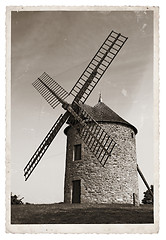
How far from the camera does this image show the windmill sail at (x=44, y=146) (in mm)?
6898

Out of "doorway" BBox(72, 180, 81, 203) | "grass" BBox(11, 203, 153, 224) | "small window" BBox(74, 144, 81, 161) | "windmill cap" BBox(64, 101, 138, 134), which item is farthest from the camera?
"small window" BBox(74, 144, 81, 161)

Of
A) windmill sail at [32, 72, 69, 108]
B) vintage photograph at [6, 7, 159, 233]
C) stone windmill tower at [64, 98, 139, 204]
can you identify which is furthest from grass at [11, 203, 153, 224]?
windmill sail at [32, 72, 69, 108]

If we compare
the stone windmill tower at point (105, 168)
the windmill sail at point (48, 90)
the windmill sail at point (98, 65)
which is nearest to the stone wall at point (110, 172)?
A: the stone windmill tower at point (105, 168)

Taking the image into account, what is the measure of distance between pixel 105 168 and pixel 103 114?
2.87ft

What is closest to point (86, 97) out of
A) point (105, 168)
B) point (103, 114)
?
point (103, 114)

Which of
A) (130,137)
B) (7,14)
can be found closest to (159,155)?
(130,137)

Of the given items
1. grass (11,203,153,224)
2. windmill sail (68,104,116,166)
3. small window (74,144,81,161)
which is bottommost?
grass (11,203,153,224)

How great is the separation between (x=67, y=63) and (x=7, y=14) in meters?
1.19

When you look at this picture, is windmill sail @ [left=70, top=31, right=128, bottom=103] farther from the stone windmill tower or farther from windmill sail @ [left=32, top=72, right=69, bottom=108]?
the stone windmill tower

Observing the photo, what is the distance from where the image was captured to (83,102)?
24.3 ft

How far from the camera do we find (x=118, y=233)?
6656mm

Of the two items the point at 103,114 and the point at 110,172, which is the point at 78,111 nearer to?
the point at 103,114

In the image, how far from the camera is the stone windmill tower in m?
7.24

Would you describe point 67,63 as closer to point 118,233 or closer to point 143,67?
point 143,67
